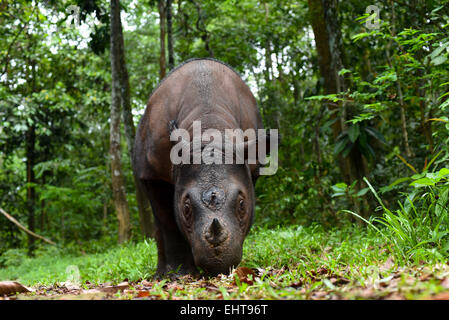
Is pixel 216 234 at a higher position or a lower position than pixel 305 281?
higher

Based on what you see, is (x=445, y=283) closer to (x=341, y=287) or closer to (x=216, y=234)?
(x=341, y=287)

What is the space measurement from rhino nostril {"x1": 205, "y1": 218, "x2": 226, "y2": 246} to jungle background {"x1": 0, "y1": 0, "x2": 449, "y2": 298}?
656 millimetres

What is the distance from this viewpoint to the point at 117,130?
32.2 ft

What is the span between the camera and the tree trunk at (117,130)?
9.69 meters

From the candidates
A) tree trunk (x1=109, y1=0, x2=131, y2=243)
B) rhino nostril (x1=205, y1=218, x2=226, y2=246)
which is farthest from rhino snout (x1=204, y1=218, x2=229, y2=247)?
tree trunk (x1=109, y1=0, x2=131, y2=243)

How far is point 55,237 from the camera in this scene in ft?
50.9

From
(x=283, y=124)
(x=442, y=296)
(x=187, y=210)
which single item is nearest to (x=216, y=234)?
(x=187, y=210)

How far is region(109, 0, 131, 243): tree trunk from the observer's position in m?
9.69

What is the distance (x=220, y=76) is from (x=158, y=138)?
1004 mm

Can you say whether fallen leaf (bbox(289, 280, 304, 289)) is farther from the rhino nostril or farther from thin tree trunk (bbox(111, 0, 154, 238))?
thin tree trunk (bbox(111, 0, 154, 238))

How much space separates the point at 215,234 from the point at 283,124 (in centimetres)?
890

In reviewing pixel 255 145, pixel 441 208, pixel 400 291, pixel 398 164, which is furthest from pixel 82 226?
→ pixel 400 291

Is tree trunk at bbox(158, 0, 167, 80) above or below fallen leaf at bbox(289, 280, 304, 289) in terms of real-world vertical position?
above
